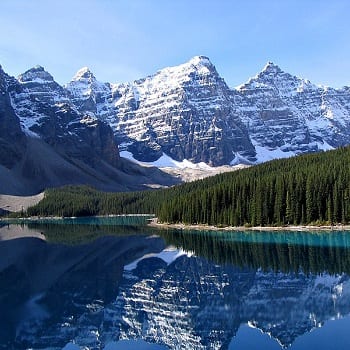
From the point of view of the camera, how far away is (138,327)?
3136 centimetres

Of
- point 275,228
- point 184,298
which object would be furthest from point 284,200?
point 184,298

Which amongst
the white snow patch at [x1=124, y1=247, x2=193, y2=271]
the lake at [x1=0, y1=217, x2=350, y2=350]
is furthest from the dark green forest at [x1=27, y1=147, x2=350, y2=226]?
the white snow patch at [x1=124, y1=247, x2=193, y2=271]

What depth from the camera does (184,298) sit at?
38688mm

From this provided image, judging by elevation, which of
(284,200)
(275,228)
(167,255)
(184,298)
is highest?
(284,200)

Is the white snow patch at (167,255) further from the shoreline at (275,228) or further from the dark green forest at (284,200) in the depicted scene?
the dark green forest at (284,200)

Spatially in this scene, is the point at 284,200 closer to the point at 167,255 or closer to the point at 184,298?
the point at 167,255

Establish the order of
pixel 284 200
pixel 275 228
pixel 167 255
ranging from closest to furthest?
pixel 167 255 → pixel 275 228 → pixel 284 200

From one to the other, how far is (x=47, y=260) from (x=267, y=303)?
38.3 metres

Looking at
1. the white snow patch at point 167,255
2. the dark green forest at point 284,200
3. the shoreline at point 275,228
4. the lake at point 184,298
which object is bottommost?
the lake at point 184,298

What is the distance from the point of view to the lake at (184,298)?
28.6m

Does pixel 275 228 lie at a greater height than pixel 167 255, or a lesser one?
greater

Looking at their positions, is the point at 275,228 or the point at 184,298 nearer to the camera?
the point at 184,298

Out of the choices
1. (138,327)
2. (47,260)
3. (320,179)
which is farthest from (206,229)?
(138,327)

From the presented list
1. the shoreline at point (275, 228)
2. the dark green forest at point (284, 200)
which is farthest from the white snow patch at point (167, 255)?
the dark green forest at point (284, 200)
